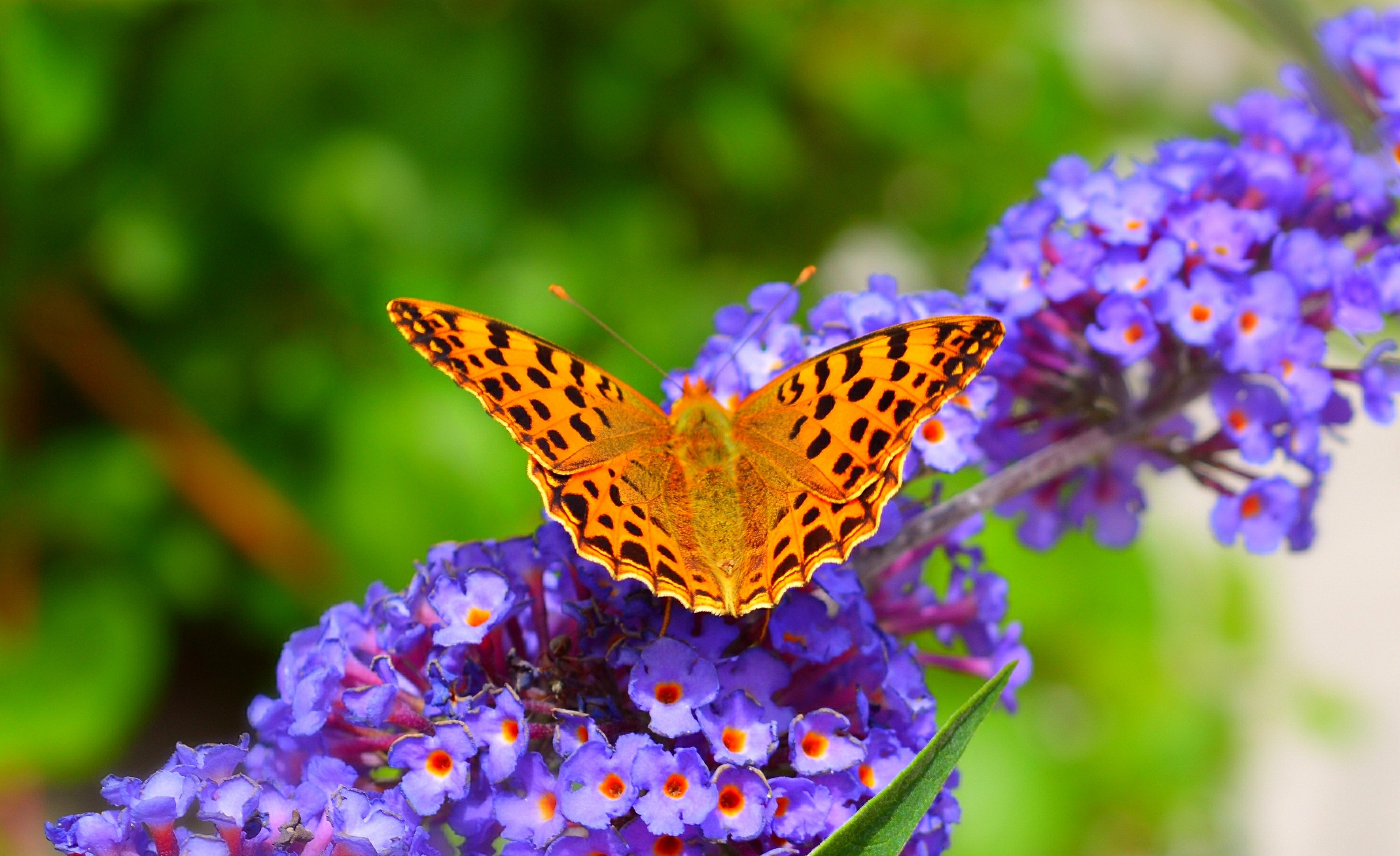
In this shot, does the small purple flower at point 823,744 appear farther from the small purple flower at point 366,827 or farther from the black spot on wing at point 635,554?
the small purple flower at point 366,827

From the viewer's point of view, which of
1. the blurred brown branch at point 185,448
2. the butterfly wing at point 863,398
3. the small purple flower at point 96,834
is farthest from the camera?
the blurred brown branch at point 185,448

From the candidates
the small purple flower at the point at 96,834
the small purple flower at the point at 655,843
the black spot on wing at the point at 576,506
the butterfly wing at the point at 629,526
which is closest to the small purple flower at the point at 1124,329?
the butterfly wing at the point at 629,526

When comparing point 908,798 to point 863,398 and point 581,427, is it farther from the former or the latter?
point 581,427

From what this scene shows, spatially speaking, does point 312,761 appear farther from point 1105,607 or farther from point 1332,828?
point 1332,828

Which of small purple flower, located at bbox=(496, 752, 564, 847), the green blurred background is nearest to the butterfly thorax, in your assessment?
small purple flower, located at bbox=(496, 752, 564, 847)

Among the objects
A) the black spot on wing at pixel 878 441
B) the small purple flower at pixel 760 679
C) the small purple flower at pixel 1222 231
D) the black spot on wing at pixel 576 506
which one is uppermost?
the small purple flower at pixel 1222 231

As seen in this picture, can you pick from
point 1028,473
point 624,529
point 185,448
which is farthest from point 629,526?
A: point 185,448
